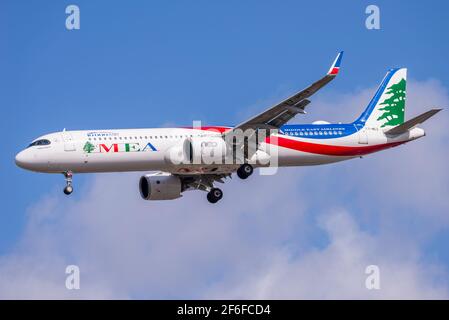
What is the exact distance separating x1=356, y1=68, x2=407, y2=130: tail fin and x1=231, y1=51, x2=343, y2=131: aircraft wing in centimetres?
765

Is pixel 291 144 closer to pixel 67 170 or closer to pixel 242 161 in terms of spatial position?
pixel 242 161

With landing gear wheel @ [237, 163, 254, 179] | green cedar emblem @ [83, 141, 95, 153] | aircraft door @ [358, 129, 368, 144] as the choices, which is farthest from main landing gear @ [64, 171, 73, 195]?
aircraft door @ [358, 129, 368, 144]

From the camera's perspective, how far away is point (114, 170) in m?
67.5

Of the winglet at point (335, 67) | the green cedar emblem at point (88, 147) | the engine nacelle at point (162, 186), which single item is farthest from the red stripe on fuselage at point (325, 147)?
the green cedar emblem at point (88, 147)

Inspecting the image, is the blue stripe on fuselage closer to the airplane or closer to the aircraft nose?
the airplane

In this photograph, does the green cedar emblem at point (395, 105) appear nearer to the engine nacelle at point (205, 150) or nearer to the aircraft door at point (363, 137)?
the aircraft door at point (363, 137)

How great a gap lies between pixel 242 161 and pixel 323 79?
9.47 meters

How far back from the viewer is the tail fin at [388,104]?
74.6 meters

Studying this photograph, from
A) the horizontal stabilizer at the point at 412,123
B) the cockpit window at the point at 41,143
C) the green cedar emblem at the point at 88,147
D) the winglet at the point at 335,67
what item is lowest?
the green cedar emblem at the point at 88,147

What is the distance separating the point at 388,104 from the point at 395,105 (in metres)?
0.53

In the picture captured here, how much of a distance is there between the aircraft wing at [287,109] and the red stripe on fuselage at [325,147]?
4.72ft
